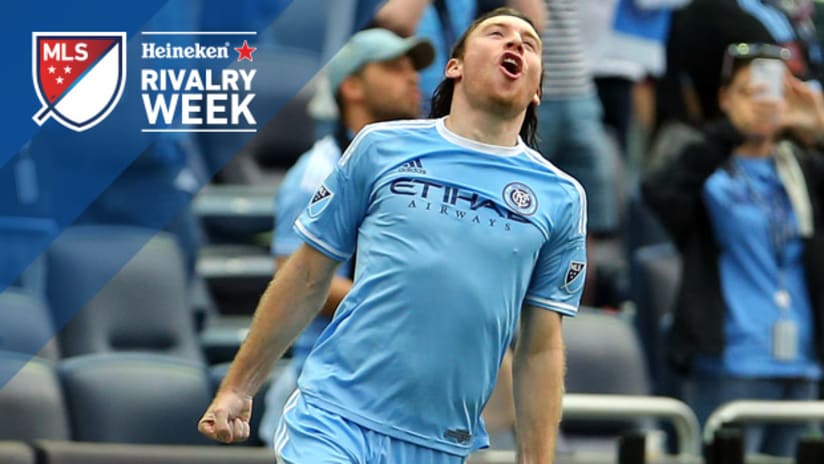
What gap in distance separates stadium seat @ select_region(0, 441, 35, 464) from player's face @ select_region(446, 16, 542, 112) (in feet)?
7.34

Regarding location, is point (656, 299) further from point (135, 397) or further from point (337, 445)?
point (337, 445)

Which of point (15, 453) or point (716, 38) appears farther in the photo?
point (716, 38)

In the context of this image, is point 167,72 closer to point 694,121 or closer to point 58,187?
point 58,187

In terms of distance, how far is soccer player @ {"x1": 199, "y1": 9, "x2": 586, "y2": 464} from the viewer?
4523 millimetres

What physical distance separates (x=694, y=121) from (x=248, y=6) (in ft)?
11.8

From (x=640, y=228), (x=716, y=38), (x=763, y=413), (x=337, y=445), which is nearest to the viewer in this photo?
(x=337, y=445)

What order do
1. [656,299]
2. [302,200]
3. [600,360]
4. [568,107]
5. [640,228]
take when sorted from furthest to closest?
[640,228] → [568,107] → [656,299] → [600,360] → [302,200]

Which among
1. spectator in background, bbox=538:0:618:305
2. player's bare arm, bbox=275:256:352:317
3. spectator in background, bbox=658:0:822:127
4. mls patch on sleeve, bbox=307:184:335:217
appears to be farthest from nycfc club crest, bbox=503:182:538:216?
spectator in background, bbox=538:0:618:305

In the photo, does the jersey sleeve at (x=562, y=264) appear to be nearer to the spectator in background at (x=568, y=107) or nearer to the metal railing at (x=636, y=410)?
the metal railing at (x=636, y=410)

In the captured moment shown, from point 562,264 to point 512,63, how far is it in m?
0.53

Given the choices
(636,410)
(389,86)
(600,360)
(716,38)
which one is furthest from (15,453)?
(716,38)

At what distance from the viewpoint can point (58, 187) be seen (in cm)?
518

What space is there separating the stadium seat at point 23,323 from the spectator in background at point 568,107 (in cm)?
280

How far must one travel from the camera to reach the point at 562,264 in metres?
4.70
